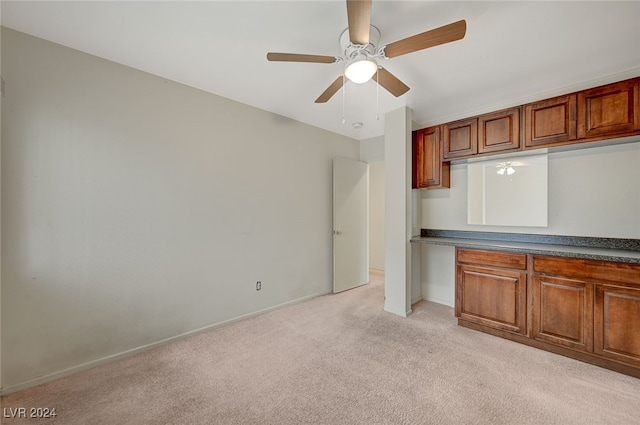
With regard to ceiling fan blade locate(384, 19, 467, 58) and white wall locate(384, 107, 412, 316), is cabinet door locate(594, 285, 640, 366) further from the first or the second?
ceiling fan blade locate(384, 19, 467, 58)

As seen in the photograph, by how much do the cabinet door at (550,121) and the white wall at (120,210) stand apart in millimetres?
2835

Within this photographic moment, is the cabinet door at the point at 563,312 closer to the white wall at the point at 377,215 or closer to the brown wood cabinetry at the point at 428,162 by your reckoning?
the brown wood cabinetry at the point at 428,162

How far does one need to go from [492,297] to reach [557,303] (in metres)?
0.50

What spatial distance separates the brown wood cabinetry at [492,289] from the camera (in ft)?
8.08

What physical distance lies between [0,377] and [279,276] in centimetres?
238

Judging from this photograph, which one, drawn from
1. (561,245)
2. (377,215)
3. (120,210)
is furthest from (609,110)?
(120,210)

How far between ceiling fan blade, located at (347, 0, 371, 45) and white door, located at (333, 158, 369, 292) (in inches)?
97.6

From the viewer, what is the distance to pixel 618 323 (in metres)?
2.00

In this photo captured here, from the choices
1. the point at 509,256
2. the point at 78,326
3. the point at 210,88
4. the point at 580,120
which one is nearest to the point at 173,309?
the point at 78,326

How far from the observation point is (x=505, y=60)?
7.00ft

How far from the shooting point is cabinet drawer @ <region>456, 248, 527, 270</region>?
246cm

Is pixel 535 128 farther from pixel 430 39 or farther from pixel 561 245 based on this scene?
pixel 430 39

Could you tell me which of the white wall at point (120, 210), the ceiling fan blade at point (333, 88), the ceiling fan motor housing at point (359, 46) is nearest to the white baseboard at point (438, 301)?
the white wall at point (120, 210)

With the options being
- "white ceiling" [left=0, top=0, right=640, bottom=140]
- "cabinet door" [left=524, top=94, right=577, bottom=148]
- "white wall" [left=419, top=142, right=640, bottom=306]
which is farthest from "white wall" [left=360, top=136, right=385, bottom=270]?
"cabinet door" [left=524, top=94, right=577, bottom=148]
